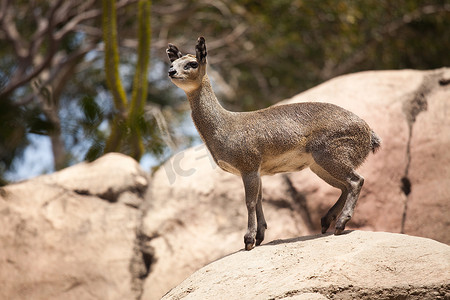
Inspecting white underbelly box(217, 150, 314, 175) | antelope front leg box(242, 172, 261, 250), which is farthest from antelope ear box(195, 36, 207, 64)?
antelope front leg box(242, 172, 261, 250)

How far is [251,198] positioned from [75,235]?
10.5 ft

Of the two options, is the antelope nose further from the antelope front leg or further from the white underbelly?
the antelope front leg

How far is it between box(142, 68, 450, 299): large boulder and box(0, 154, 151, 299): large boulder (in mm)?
339

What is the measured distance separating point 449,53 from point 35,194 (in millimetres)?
11495

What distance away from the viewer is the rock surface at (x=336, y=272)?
5.08 m

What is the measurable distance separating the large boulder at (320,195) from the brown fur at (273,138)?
7.08 feet

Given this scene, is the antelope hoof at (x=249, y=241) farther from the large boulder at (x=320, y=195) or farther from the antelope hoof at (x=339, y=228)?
the large boulder at (x=320, y=195)

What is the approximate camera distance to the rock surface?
5.08 m

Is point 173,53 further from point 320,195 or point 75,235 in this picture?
point 320,195

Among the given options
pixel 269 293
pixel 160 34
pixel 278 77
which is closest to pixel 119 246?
pixel 269 293

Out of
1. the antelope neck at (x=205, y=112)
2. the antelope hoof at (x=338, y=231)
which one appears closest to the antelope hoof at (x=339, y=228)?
Result: the antelope hoof at (x=338, y=231)

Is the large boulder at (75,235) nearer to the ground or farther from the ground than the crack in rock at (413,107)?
nearer to the ground

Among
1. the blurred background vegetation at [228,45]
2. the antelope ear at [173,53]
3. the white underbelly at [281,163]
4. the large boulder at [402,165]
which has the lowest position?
the blurred background vegetation at [228,45]

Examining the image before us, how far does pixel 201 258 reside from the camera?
825 centimetres
